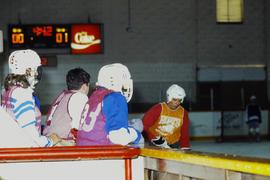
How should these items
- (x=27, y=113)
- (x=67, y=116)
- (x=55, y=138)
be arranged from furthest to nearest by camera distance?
(x=67, y=116)
(x=55, y=138)
(x=27, y=113)

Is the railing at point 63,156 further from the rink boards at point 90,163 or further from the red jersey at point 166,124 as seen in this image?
the red jersey at point 166,124

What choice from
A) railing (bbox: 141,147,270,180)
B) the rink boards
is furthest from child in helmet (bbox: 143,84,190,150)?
the rink boards

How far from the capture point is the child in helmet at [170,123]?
7.41 meters

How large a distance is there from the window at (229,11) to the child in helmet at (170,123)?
15.0 meters

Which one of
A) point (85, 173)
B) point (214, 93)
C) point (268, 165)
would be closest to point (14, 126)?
point (85, 173)

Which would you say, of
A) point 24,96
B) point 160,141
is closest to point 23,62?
point 24,96

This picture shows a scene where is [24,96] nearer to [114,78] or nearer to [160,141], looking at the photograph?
[114,78]

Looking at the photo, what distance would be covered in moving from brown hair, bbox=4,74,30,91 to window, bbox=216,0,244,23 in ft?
58.8

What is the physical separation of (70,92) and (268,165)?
2597 millimetres

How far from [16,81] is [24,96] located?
163 mm

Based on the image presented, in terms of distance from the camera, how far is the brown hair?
4637mm

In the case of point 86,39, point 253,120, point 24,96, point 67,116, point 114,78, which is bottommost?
point 253,120

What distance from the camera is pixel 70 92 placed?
5156 millimetres

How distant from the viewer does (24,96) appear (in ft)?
14.9
